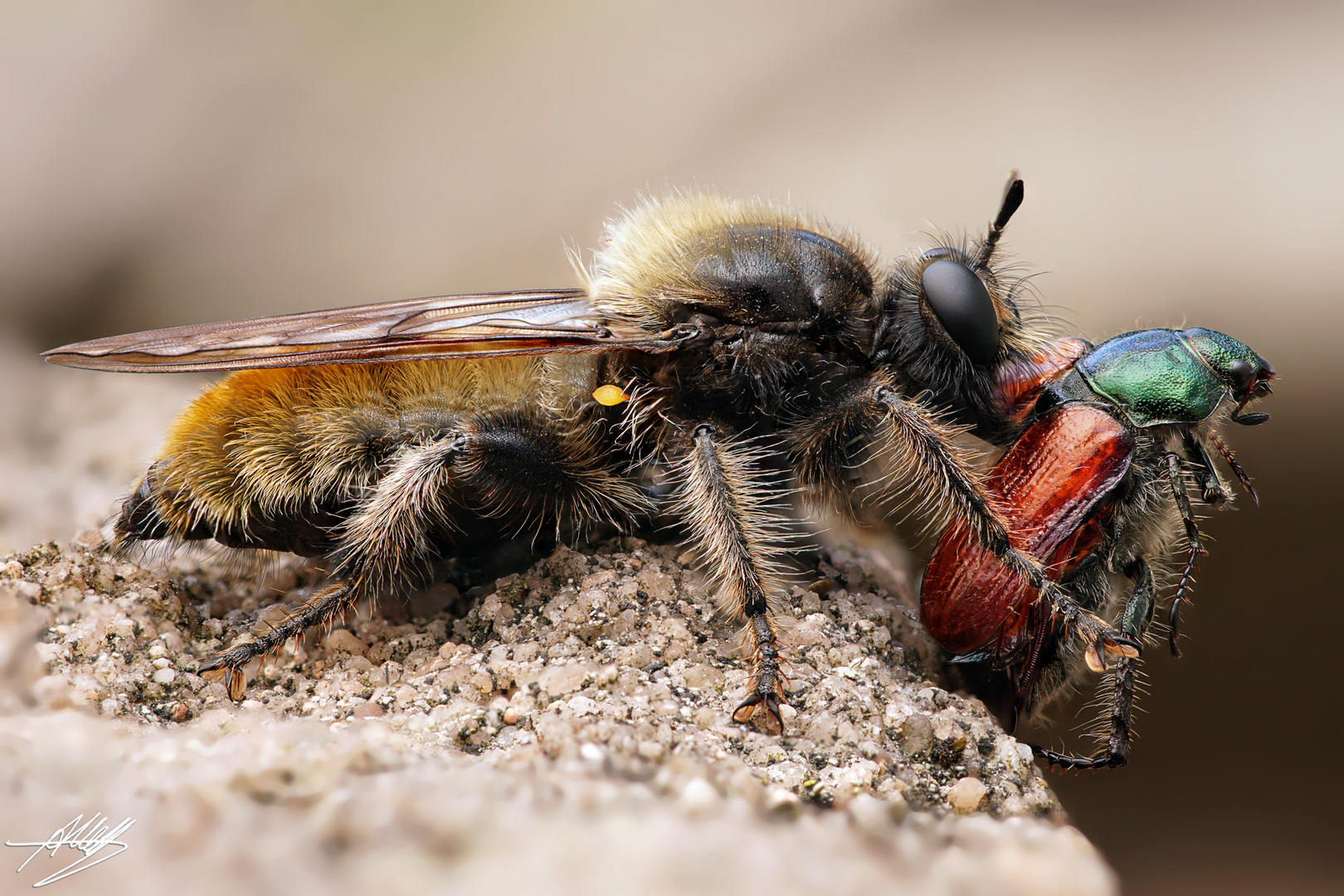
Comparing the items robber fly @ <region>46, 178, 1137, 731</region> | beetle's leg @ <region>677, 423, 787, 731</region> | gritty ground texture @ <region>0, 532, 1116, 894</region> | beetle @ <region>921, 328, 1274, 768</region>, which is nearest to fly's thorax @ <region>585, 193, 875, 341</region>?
robber fly @ <region>46, 178, 1137, 731</region>

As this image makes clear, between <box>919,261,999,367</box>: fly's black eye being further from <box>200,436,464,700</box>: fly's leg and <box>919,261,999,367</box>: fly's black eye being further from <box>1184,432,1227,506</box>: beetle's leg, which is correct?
<box>200,436,464,700</box>: fly's leg

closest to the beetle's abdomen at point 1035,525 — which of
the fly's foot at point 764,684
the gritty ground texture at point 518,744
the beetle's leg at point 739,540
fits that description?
the gritty ground texture at point 518,744

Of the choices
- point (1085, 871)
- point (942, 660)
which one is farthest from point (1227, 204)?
point (1085, 871)

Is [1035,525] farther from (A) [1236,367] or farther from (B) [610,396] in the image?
(B) [610,396]

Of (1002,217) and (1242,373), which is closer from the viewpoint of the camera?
(1242,373)

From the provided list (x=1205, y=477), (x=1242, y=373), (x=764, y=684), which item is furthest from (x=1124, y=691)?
(x=764, y=684)

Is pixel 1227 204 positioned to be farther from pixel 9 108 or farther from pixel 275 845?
pixel 9 108

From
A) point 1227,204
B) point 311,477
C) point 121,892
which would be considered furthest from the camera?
point 1227,204
